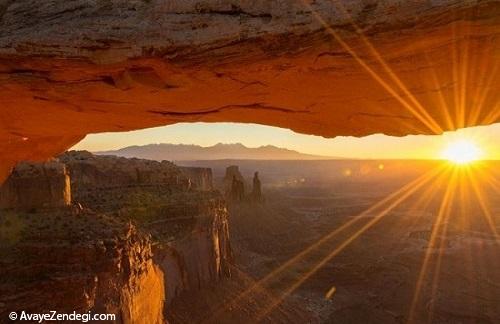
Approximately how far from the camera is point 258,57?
7648 mm

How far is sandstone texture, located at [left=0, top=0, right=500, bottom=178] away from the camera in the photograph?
22.8 feet

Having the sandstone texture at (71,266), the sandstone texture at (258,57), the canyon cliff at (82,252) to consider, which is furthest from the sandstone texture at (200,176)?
the sandstone texture at (258,57)

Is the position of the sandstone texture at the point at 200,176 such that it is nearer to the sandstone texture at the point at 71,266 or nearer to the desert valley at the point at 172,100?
the desert valley at the point at 172,100

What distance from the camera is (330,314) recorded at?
37062 mm

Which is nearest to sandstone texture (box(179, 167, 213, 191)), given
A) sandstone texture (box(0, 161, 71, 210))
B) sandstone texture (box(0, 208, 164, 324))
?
sandstone texture (box(0, 161, 71, 210))

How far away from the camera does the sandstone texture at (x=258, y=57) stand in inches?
273

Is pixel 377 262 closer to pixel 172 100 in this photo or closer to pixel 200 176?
pixel 200 176

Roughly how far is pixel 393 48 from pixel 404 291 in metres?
41.0

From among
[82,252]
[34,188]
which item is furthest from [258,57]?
[34,188]

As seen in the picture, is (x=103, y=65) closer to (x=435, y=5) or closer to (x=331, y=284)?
(x=435, y=5)

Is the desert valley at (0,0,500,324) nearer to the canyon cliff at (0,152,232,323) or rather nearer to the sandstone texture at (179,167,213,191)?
the canyon cliff at (0,152,232,323)

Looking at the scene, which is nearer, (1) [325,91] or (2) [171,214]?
(1) [325,91]

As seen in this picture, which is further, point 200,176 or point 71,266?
point 200,176

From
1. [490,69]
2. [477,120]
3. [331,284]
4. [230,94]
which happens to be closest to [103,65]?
[230,94]
